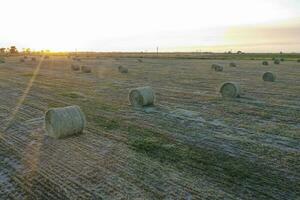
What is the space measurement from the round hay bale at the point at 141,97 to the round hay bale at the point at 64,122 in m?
5.47

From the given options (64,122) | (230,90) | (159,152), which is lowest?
(159,152)

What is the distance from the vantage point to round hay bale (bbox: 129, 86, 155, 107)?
58.6ft

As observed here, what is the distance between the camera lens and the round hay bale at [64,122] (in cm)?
1216

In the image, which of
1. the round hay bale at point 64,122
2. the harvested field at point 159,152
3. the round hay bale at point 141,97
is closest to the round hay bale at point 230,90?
the harvested field at point 159,152

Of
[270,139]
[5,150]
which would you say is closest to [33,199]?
[5,150]

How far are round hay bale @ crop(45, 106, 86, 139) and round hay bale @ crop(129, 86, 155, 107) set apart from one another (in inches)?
215

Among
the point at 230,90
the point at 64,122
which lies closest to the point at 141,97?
the point at 230,90

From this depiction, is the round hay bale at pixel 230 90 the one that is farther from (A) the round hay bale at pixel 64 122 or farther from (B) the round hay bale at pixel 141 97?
(A) the round hay bale at pixel 64 122

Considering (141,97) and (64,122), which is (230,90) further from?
(64,122)

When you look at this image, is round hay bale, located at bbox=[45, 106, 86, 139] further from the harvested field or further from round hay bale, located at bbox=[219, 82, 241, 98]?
round hay bale, located at bbox=[219, 82, 241, 98]

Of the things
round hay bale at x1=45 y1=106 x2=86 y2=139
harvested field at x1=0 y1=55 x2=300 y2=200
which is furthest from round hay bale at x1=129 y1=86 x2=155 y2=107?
round hay bale at x1=45 y1=106 x2=86 y2=139

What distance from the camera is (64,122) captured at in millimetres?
12328

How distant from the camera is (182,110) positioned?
55.4ft

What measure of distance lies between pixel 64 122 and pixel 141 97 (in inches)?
243
